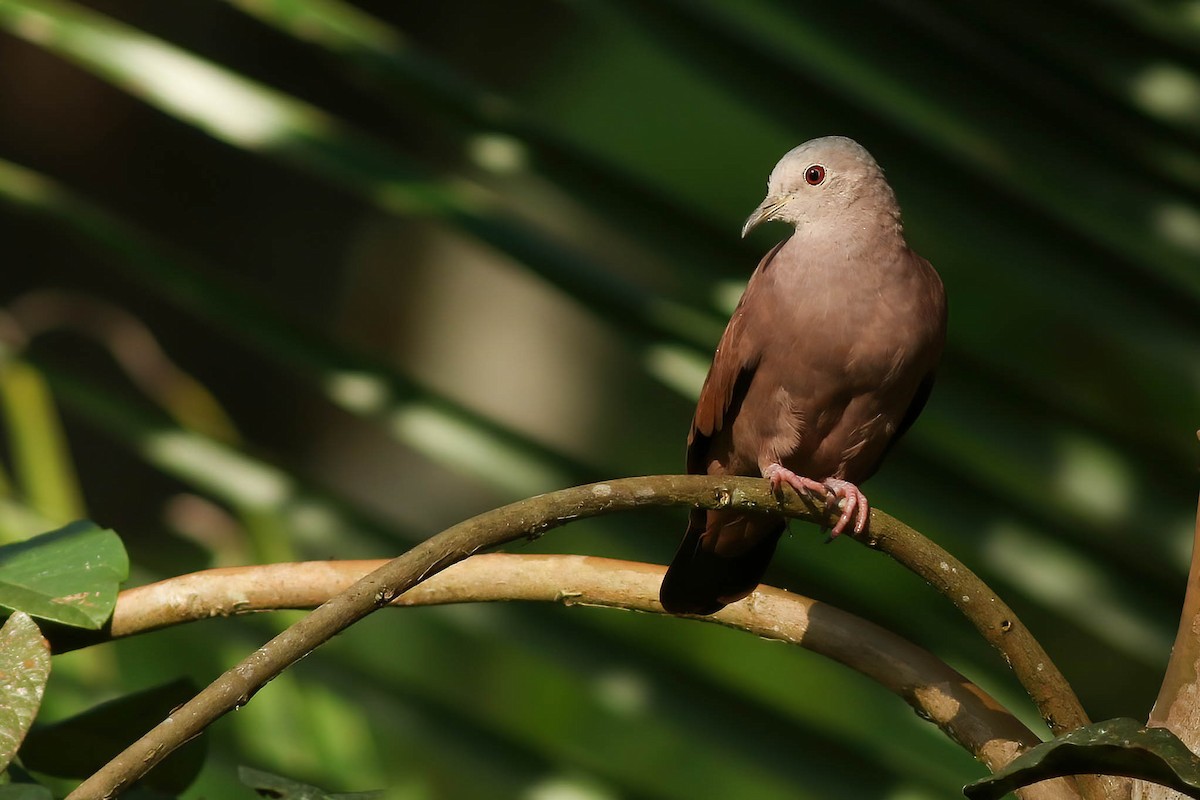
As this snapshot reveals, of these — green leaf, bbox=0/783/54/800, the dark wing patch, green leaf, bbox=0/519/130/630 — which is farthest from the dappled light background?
green leaf, bbox=0/783/54/800

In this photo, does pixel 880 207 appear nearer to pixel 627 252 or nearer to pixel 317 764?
pixel 627 252

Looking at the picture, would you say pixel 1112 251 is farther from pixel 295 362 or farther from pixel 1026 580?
pixel 295 362

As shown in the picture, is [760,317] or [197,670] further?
[197,670]

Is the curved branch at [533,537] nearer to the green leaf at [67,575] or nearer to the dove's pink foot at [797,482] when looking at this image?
the green leaf at [67,575]

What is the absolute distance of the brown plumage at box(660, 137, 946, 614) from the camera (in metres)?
1.82

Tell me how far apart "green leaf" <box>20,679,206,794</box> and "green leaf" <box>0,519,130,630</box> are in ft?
0.42

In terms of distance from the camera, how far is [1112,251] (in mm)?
1737

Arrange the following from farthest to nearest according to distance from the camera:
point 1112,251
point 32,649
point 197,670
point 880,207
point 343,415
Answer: point 343,415 < point 197,670 < point 880,207 < point 1112,251 < point 32,649

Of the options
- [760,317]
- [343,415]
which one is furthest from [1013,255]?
[343,415]

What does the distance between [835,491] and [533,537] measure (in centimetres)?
85

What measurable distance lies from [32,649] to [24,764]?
1.12 ft

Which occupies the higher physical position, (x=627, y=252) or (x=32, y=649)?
(x=627, y=252)

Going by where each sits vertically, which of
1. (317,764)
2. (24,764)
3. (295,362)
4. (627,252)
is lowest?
(24,764)

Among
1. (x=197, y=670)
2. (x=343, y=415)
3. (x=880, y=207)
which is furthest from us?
(x=343, y=415)
